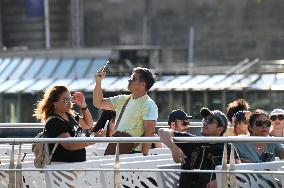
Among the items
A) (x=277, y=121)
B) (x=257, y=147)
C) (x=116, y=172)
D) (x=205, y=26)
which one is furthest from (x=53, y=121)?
(x=205, y=26)

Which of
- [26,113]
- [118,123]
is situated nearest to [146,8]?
[26,113]

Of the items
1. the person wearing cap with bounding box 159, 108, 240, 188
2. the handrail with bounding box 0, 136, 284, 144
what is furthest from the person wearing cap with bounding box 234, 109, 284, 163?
the handrail with bounding box 0, 136, 284, 144

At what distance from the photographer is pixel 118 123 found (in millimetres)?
11781

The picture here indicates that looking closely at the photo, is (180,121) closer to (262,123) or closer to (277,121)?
(262,123)

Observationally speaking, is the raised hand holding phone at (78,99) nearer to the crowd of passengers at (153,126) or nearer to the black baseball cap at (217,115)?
the crowd of passengers at (153,126)

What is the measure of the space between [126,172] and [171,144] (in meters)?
0.70

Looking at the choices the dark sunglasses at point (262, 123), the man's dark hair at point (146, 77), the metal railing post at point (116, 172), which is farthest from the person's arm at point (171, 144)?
the man's dark hair at point (146, 77)

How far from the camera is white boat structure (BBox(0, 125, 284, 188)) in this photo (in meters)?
9.86

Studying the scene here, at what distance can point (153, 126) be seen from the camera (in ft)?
38.0

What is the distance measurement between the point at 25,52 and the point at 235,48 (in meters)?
14.2

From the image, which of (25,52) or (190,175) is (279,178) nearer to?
(190,175)

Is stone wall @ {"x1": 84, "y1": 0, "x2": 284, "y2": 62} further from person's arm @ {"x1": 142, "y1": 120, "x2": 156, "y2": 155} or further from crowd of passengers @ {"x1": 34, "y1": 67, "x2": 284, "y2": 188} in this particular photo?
person's arm @ {"x1": 142, "y1": 120, "x2": 156, "y2": 155}

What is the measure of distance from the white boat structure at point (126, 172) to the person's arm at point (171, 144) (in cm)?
8

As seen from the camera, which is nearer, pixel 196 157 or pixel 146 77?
pixel 196 157
